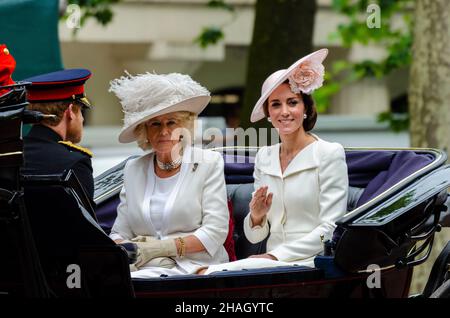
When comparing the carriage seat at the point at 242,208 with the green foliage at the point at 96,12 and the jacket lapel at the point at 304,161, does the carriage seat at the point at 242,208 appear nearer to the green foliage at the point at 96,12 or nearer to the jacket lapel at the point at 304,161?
the jacket lapel at the point at 304,161

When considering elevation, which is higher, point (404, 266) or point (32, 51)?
point (32, 51)

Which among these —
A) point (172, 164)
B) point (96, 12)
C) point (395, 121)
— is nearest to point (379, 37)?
point (395, 121)

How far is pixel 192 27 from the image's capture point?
15570 millimetres

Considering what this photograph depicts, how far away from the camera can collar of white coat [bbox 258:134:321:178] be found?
201 inches

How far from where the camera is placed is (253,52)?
8.51 m

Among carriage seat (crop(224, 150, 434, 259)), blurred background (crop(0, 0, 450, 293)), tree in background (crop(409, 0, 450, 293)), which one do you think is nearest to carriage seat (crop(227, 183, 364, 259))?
carriage seat (crop(224, 150, 434, 259))

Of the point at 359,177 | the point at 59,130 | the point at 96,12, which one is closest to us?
the point at 59,130

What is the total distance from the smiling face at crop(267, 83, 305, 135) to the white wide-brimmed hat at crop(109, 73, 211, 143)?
314mm

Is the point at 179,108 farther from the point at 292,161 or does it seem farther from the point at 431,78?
the point at 431,78

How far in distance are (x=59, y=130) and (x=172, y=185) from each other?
2.09 ft

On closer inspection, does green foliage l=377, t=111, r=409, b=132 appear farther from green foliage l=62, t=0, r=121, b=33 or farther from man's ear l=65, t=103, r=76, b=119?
man's ear l=65, t=103, r=76, b=119

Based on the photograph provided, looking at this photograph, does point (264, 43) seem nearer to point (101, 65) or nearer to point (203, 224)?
point (203, 224)
